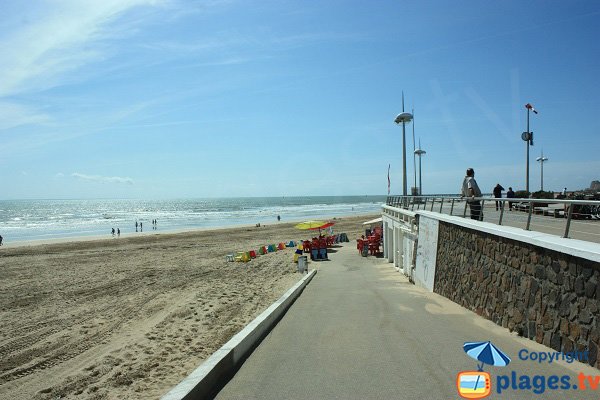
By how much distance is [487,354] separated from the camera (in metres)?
5.77

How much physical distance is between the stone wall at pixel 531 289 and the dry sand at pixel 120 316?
5.25m

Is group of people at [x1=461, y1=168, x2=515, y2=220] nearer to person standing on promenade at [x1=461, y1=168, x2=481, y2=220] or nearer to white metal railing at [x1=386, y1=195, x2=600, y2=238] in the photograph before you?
person standing on promenade at [x1=461, y1=168, x2=481, y2=220]

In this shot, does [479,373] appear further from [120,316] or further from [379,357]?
[120,316]

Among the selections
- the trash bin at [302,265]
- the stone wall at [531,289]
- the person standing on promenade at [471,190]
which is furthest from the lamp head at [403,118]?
the stone wall at [531,289]

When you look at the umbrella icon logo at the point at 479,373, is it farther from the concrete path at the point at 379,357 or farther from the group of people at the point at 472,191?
the group of people at the point at 472,191

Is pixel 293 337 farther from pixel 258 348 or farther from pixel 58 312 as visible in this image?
pixel 58 312

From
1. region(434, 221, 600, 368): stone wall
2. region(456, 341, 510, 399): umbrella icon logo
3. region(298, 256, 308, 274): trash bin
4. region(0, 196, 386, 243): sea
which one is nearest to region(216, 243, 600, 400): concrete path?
region(456, 341, 510, 399): umbrella icon logo

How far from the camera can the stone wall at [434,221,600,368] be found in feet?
17.3

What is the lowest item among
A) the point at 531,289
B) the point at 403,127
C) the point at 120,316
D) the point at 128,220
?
the point at 128,220

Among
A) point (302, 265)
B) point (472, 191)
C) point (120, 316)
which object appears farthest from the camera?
point (302, 265)

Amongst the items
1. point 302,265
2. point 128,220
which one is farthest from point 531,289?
point 128,220

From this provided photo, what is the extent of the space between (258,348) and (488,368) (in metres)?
3.05

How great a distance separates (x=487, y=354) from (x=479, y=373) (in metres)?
0.51

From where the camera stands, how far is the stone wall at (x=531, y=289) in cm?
528
